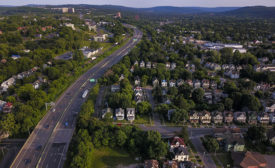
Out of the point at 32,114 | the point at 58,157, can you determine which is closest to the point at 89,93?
the point at 32,114

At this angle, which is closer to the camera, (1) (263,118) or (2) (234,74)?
(1) (263,118)

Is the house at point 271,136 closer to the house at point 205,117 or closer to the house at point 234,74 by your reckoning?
the house at point 205,117

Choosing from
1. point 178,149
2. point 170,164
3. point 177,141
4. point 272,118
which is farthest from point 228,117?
point 170,164

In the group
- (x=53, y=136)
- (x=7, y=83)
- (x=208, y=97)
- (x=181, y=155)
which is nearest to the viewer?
(x=181, y=155)

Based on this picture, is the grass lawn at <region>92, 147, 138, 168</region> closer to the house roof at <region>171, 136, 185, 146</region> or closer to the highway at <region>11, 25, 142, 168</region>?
the highway at <region>11, 25, 142, 168</region>

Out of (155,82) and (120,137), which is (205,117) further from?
(155,82)

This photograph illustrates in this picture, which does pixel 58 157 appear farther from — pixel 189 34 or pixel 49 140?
pixel 189 34
